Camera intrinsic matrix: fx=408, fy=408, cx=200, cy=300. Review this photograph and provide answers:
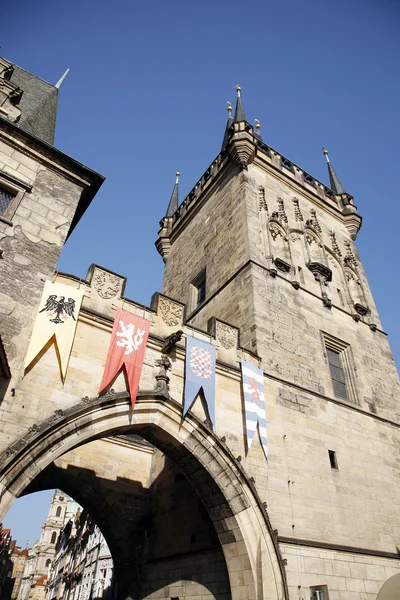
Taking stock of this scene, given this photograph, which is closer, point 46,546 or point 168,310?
point 168,310

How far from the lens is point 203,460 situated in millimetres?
8211

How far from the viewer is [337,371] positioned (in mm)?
13023

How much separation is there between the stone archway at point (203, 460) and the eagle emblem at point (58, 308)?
1663 mm

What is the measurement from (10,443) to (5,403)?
633 millimetres

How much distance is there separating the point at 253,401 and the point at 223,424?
3.24 feet

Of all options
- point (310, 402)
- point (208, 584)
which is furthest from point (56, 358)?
point (310, 402)

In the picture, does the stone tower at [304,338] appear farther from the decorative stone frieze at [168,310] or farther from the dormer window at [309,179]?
the decorative stone frieze at [168,310]

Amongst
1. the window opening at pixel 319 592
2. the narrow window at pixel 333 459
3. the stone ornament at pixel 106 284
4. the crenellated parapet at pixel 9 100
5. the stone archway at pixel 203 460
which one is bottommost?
the window opening at pixel 319 592

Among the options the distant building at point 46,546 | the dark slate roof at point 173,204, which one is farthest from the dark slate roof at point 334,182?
the distant building at point 46,546

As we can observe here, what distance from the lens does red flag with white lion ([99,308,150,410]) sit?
25.7 ft

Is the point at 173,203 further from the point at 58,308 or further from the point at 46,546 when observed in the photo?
the point at 46,546

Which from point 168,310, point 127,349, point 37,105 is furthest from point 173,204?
point 127,349

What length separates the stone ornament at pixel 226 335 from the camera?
10062 mm

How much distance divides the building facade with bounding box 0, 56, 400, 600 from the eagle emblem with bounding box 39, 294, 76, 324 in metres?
0.27
